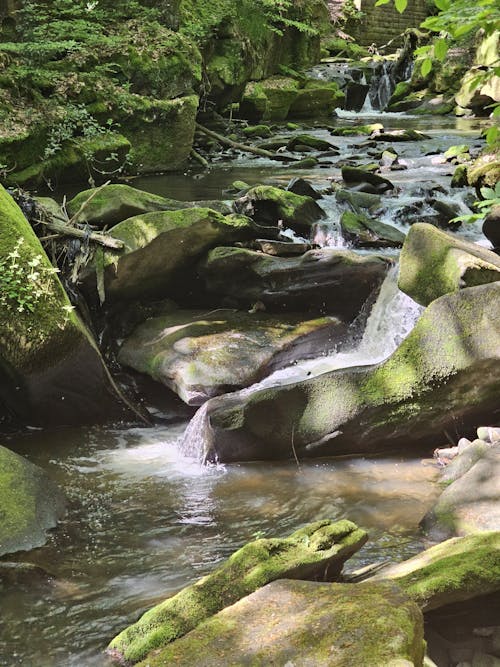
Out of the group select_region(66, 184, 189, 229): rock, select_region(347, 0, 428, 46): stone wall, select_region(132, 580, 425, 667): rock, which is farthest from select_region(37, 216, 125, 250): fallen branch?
select_region(347, 0, 428, 46): stone wall

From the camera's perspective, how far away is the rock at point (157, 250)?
6566 mm

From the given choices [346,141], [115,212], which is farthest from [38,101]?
[346,141]

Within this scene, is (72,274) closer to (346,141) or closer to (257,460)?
(257,460)

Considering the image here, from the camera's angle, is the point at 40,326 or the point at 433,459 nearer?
the point at 433,459

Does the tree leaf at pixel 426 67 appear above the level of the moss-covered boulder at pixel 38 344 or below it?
above

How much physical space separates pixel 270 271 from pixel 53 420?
254 cm

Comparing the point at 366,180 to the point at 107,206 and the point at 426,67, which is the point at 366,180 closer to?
the point at 107,206

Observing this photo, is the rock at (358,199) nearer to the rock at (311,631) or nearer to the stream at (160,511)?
the stream at (160,511)

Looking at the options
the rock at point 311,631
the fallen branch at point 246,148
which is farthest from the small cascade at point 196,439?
the fallen branch at point 246,148

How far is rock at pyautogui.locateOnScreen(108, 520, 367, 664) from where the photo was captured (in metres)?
2.80

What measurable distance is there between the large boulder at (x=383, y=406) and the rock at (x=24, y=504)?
1.30m

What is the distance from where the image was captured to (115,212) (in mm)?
7039

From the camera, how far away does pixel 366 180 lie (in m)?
11.0

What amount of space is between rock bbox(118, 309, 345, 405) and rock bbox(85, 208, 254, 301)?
37 centimetres
